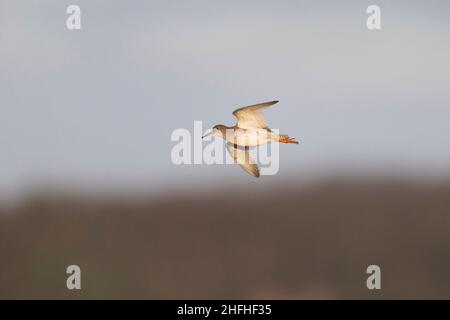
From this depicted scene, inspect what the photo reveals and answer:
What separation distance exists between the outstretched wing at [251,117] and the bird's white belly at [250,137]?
0.04 metres

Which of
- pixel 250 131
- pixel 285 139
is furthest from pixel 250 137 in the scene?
pixel 285 139

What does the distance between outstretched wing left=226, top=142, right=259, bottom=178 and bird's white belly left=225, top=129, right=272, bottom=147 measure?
0.09 meters

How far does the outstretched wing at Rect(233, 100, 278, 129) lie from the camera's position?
453cm

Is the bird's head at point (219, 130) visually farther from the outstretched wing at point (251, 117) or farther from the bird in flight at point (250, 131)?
the outstretched wing at point (251, 117)

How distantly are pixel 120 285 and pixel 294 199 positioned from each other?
276 centimetres

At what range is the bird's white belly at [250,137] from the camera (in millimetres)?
4461

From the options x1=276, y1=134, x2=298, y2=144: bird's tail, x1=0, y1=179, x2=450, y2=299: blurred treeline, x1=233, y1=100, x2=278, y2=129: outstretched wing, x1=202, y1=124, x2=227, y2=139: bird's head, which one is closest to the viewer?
x1=276, y1=134, x2=298, y2=144: bird's tail

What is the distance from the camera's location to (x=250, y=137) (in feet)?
14.9

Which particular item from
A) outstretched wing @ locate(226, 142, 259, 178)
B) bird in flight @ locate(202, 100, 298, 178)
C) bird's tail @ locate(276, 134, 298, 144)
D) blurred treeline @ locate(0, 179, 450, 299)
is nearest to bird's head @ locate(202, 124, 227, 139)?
bird in flight @ locate(202, 100, 298, 178)

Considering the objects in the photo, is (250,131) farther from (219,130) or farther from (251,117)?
(219,130)

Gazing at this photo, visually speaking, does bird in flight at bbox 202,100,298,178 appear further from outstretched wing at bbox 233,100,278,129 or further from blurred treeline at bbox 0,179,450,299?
blurred treeline at bbox 0,179,450,299

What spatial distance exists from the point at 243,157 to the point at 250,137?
0.99ft

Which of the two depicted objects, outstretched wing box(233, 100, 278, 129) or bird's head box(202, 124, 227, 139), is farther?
bird's head box(202, 124, 227, 139)

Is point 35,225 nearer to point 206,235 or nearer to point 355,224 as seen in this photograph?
point 206,235
